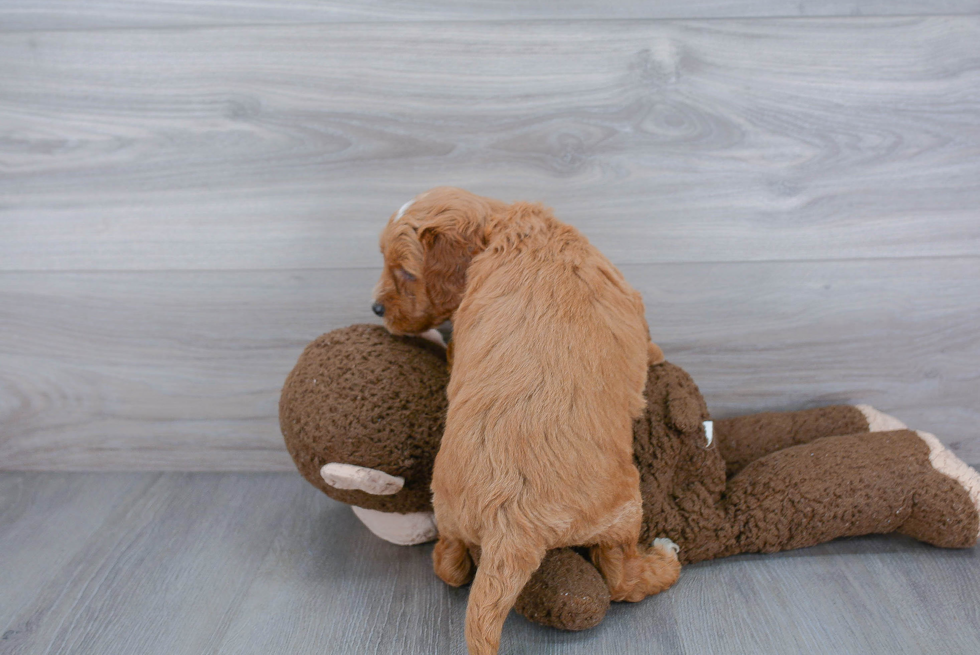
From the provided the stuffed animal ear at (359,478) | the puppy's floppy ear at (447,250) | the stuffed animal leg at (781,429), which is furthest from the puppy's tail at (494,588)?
the stuffed animal leg at (781,429)

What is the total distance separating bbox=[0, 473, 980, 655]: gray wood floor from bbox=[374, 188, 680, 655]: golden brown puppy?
0.33 ft

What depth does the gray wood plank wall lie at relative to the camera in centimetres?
116

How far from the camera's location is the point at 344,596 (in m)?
1.02

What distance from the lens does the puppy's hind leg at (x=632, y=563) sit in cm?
90

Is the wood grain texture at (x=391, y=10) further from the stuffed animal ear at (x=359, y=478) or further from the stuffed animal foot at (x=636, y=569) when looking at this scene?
the stuffed animal foot at (x=636, y=569)

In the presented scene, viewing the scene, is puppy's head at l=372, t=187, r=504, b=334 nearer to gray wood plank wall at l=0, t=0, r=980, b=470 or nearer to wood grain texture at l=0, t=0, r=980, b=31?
gray wood plank wall at l=0, t=0, r=980, b=470

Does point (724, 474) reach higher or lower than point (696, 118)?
lower

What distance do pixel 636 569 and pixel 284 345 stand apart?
779 mm

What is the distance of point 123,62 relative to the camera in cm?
121

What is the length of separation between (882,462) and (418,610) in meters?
0.75

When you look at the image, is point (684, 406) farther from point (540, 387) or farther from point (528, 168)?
point (528, 168)

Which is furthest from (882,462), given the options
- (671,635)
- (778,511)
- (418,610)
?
(418,610)

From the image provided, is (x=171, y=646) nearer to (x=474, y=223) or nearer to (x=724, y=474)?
(x=474, y=223)

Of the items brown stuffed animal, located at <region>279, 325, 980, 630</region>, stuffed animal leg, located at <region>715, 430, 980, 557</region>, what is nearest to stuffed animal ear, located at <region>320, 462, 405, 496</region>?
brown stuffed animal, located at <region>279, 325, 980, 630</region>
